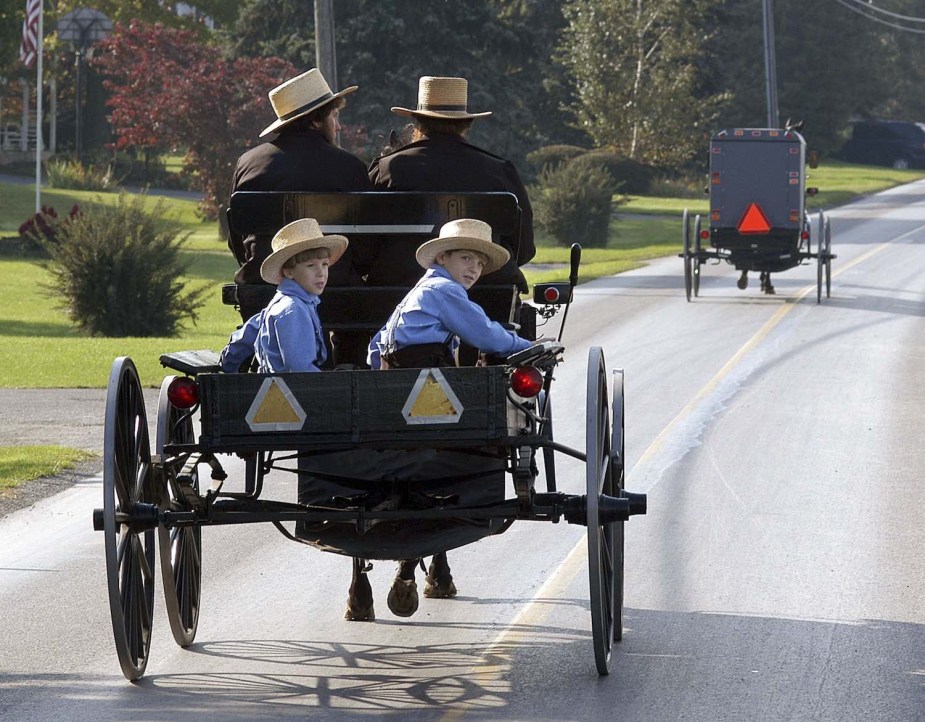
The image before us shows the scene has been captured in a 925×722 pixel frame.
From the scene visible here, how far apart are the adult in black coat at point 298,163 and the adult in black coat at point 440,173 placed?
16 cm

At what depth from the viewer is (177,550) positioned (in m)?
7.22

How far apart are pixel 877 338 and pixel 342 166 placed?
1319 cm

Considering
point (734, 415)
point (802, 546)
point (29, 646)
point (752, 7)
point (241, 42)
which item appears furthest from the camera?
point (752, 7)

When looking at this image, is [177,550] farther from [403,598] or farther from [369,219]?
[369,219]

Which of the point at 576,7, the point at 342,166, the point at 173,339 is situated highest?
the point at 576,7

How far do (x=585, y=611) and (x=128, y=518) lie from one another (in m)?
2.46

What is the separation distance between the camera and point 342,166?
8102 millimetres

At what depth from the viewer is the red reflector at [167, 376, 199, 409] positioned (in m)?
6.50

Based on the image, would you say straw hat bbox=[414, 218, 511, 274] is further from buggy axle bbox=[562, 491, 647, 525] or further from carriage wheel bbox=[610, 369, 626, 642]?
buggy axle bbox=[562, 491, 647, 525]

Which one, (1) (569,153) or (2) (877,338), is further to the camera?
(1) (569,153)

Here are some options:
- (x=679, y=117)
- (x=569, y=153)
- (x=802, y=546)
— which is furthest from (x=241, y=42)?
(x=802, y=546)

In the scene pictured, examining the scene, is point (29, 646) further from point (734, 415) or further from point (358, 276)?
point (734, 415)

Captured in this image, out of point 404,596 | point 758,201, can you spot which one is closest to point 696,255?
point 758,201

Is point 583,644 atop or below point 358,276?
below
